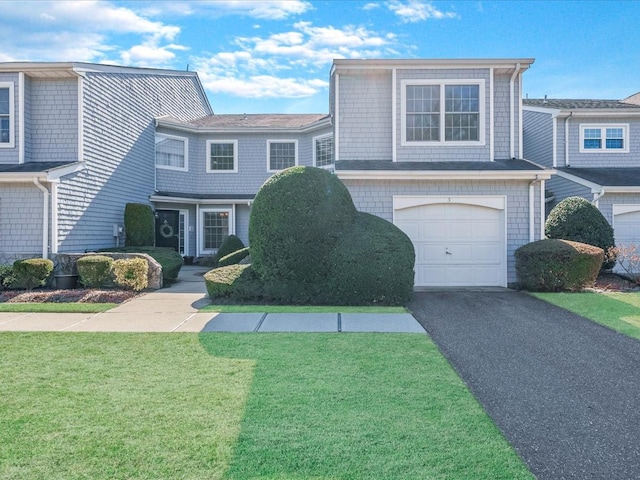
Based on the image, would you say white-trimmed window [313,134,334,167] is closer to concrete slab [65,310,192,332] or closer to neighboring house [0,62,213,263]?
neighboring house [0,62,213,263]

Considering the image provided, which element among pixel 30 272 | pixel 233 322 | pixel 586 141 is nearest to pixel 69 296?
pixel 30 272

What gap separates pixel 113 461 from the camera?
277cm

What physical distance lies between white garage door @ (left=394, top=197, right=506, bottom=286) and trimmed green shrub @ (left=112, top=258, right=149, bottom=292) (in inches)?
263

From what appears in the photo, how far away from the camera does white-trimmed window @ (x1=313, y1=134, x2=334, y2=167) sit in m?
16.6

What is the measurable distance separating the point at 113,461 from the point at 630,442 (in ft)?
12.7

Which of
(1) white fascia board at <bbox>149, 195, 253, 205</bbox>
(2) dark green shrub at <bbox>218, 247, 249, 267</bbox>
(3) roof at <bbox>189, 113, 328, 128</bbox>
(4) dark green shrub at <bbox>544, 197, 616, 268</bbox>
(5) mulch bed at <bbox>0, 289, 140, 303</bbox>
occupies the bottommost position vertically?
(5) mulch bed at <bbox>0, 289, 140, 303</bbox>

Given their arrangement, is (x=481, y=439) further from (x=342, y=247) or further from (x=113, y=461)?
(x=342, y=247)

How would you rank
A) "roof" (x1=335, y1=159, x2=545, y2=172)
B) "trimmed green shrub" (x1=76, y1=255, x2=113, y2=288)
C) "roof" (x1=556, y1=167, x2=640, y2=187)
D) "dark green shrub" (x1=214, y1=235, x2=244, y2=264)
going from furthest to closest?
"dark green shrub" (x1=214, y1=235, x2=244, y2=264), "roof" (x1=556, y1=167, x2=640, y2=187), "roof" (x1=335, y1=159, x2=545, y2=172), "trimmed green shrub" (x1=76, y1=255, x2=113, y2=288)

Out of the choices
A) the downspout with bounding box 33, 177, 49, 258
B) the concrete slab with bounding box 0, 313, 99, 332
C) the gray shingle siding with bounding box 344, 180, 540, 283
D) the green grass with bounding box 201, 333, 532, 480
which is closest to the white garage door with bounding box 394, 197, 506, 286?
the gray shingle siding with bounding box 344, 180, 540, 283

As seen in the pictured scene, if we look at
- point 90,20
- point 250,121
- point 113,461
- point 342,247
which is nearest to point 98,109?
point 90,20

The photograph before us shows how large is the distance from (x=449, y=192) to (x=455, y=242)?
1364 mm

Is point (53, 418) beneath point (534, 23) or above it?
beneath

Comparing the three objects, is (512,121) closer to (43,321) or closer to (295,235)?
(295,235)

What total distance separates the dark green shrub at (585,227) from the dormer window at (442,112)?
348 centimetres
